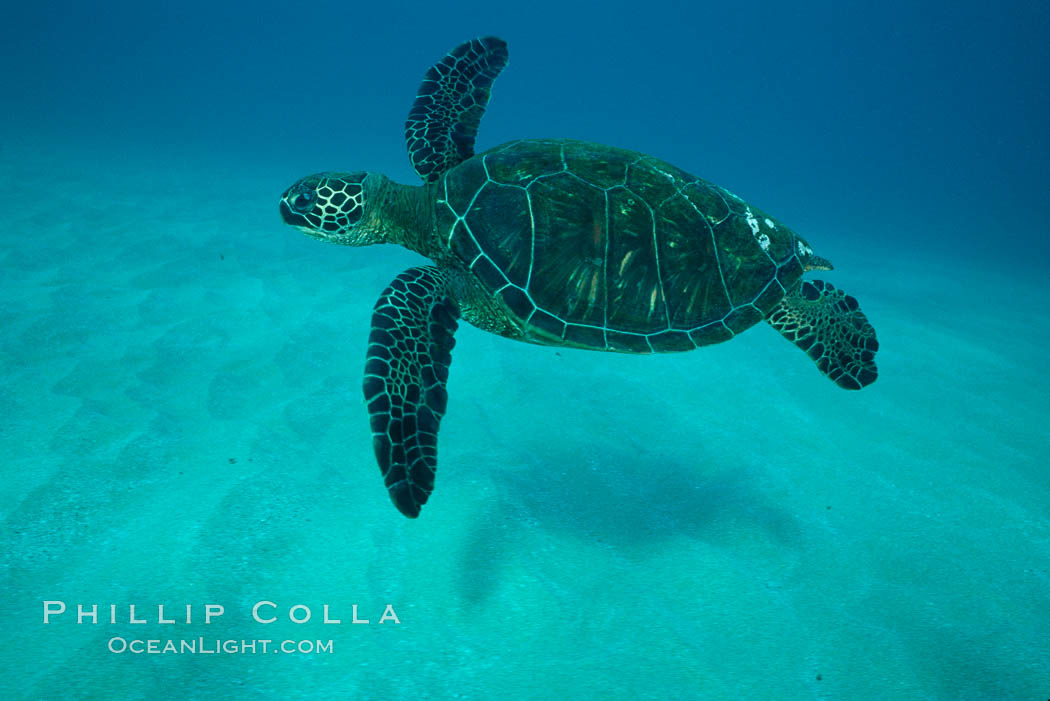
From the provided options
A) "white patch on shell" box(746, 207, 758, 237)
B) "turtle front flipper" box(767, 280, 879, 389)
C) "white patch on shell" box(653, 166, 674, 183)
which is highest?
"white patch on shell" box(653, 166, 674, 183)

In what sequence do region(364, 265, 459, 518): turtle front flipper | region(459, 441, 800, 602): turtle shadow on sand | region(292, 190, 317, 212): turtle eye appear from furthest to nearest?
region(292, 190, 317, 212): turtle eye → region(459, 441, 800, 602): turtle shadow on sand → region(364, 265, 459, 518): turtle front flipper

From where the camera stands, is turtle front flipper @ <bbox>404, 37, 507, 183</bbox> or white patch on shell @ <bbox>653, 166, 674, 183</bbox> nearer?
white patch on shell @ <bbox>653, 166, 674, 183</bbox>

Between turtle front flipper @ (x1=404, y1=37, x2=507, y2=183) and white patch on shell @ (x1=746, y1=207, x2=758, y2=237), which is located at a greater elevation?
turtle front flipper @ (x1=404, y1=37, x2=507, y2=183)

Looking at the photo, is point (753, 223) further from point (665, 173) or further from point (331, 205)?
point (331, 205)

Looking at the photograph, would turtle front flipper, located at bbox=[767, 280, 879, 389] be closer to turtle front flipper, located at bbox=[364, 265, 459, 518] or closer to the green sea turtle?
the green sea turtle

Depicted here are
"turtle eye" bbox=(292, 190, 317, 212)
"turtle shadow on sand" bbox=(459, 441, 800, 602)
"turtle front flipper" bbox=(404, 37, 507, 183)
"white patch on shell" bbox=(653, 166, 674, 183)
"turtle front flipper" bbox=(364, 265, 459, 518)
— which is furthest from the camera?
"turtle front flipper" bbox=(404, 37, 507, 183)

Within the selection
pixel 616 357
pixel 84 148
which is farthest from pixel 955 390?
pixel 84 148

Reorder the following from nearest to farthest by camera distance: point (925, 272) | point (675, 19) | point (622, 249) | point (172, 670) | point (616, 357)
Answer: point (172, 670), point (622, 249), point (616, 357), point (925, 272), point (675, 19)

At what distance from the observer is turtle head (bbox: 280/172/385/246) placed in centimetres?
353

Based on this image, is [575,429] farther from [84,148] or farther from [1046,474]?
[84,148]

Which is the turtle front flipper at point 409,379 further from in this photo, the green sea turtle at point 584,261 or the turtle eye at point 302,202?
the turtle eye at point 302,202

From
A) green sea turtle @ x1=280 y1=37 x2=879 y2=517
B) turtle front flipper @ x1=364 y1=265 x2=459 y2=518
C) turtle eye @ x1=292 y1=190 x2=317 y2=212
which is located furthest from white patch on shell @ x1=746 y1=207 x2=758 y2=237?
turtle eye @ x1=292 y1=190 x2=317 y2=212

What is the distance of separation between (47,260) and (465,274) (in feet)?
18.5

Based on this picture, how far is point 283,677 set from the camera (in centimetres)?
216
